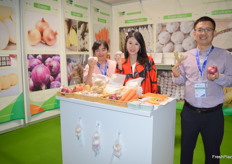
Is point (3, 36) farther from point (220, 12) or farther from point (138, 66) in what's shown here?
point (220, 12)

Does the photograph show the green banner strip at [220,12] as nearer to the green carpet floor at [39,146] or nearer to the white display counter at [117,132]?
the green carpet floor at [39,146]

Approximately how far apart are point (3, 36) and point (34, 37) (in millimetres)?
604

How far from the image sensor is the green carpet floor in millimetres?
2615

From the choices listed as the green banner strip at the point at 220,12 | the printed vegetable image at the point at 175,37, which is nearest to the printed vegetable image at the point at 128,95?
the printed vegetable image at the point at 175,37

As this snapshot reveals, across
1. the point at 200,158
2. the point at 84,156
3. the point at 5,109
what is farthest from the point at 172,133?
the point at 5,109

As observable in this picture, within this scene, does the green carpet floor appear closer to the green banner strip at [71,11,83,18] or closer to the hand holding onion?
the hand holding onion

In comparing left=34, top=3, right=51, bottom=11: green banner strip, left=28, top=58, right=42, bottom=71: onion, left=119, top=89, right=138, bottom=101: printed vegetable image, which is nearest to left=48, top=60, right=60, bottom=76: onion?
left=28, top=58, right=42, bottom=71: onion

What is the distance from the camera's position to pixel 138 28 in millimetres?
5488

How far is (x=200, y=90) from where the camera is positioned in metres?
1.78

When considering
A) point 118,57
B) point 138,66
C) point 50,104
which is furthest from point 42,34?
point 138,66

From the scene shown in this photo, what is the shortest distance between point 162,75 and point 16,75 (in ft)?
11.7

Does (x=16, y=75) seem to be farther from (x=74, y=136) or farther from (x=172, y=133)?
(x=172, y=133)

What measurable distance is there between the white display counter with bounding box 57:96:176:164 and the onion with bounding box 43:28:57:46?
2.51 metres

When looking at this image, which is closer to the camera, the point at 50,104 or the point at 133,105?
the point at 133,105
